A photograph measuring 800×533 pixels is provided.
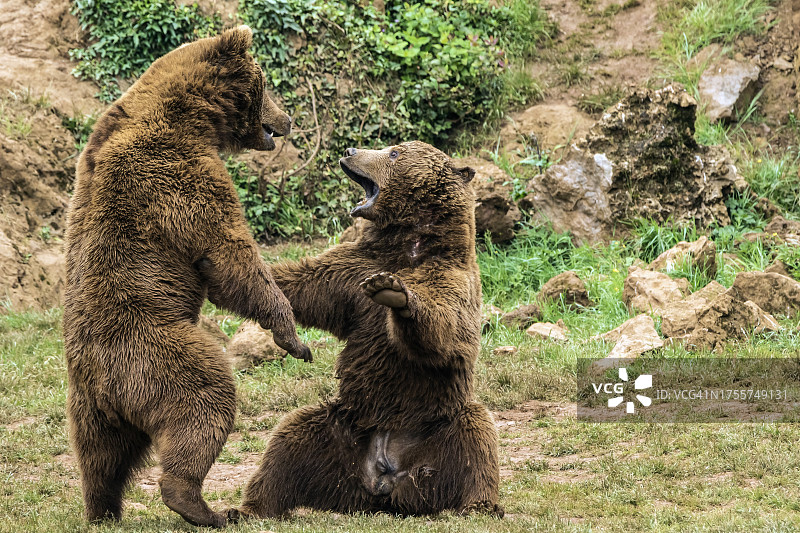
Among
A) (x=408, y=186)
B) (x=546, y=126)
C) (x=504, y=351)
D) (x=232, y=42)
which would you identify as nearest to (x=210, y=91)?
(x=232, y=42)

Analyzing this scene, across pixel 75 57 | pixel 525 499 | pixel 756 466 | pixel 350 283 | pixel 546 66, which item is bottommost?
pixel 525 499

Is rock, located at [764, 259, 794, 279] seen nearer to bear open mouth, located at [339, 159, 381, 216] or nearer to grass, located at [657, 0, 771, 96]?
grass, located at [657, 0, 771, 96]

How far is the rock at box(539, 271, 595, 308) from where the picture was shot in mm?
9711

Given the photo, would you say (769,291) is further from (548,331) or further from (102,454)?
(102,454)

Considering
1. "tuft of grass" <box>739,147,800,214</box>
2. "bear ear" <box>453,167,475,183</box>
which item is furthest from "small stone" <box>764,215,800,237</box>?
"bear ear" <box>453,167,475,183</box>

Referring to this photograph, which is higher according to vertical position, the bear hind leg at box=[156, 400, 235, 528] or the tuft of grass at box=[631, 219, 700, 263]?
the tuft of grass at box=[631, 219, 700, 263]

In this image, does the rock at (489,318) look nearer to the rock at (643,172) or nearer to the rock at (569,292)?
the rock at (569,292)

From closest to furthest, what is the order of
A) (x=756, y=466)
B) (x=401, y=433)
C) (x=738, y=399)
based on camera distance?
(x=401, y=433) < (x=756, y=466) < (x=738, y=399)

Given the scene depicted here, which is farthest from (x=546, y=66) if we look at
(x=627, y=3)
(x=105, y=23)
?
(x=105, y=23)

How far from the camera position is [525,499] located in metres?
5.59

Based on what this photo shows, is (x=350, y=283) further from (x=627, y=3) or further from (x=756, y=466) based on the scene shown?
(x=627, y=3)

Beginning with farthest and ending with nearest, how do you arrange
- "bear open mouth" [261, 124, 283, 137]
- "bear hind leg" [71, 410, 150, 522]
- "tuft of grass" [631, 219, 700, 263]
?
"tuft of grass" [631, 219, 700, 263], "bear open mouth" [261, 124, 283, 137], "bear hind leg" [71, 410, 150, 522]

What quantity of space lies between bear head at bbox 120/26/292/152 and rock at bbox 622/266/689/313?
492 centimetres

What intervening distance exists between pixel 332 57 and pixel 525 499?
8.10m
